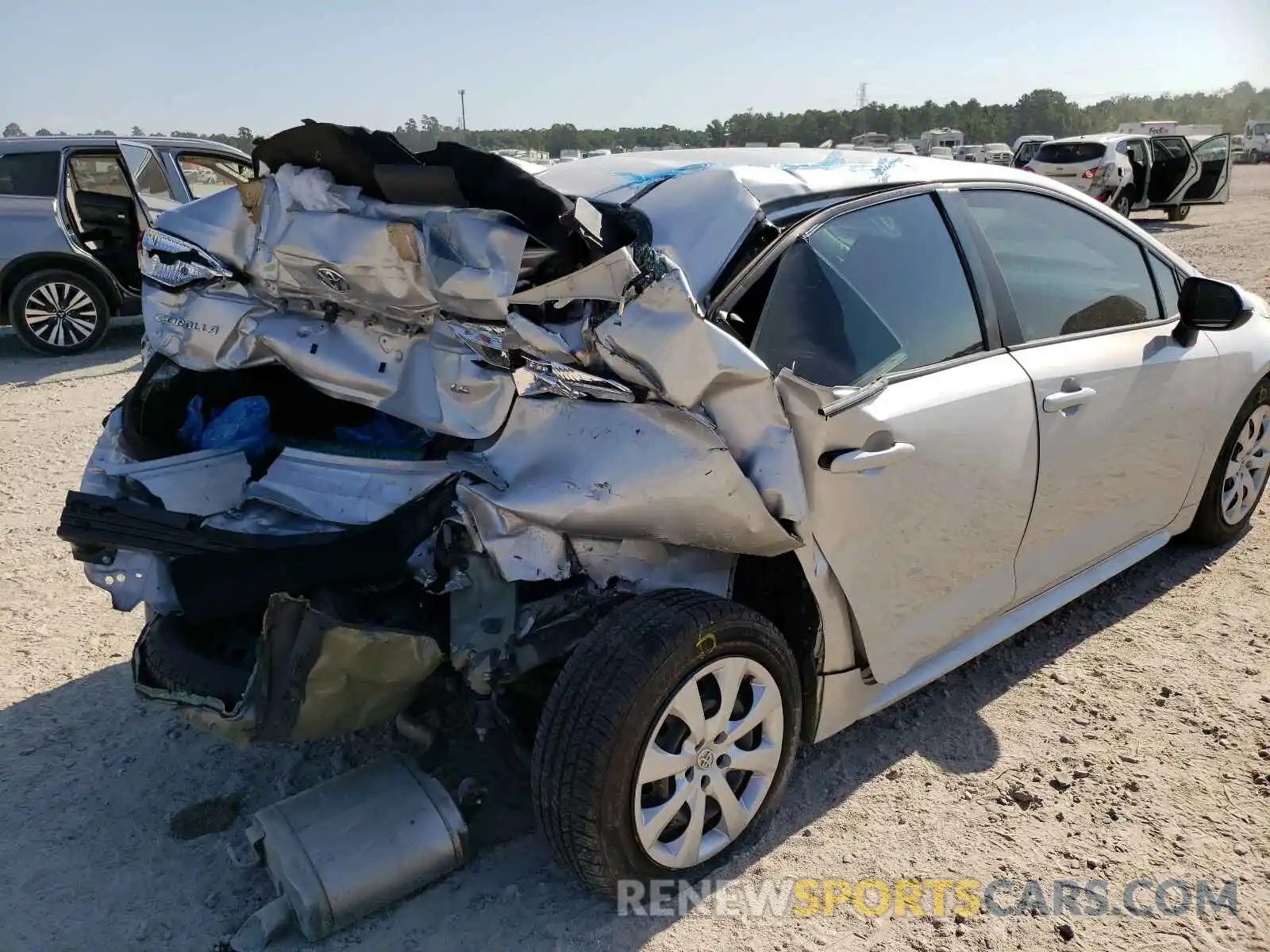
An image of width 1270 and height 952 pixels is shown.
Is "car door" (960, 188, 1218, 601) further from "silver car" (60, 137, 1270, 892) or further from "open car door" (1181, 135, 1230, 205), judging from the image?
"open car door" (1181, 135, 1230, 205)

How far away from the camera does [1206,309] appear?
139 inches

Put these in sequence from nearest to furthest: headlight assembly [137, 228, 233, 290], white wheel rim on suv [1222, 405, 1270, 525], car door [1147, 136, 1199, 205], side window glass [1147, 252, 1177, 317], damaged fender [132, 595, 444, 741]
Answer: damaged fender [132, 595, 444, 741], headlight assembly [137, 228, 233, 290], side window glass [1147, 252, 1177, 317], white wheel rim on suv [1222, 405, 1270, 525], car door [1147, 136, 1199, 205]

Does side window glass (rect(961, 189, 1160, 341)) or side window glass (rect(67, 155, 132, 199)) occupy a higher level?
side window glass (rect(67, 155, 132, 199))

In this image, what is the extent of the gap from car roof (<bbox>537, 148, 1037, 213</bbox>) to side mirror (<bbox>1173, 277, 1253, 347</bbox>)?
0.78m

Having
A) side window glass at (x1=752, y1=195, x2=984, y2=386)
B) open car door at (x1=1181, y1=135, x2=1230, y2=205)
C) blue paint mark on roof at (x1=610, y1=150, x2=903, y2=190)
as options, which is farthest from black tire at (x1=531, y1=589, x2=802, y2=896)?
open car door at (x1=1181, y1=135, x2=1230, y2=205)

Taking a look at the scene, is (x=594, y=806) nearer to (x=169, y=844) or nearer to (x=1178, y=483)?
(x=169, y=844)

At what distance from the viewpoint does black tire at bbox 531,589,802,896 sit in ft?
7.06

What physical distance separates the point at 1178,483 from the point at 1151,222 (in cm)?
1870

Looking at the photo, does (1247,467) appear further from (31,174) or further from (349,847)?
(31,174)

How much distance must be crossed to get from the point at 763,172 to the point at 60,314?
8.19 metres

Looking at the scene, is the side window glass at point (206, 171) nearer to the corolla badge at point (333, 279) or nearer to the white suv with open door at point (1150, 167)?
the corolla badge at point (333, 279)

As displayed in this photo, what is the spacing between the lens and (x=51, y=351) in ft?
28.8

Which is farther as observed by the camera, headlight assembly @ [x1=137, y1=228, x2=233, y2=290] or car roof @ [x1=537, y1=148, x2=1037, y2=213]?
headlight assembly @ [x1=137, y1=228, x2=233, y2=290]

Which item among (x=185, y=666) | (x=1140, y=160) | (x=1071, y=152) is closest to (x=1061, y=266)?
(x=185, y=666)
